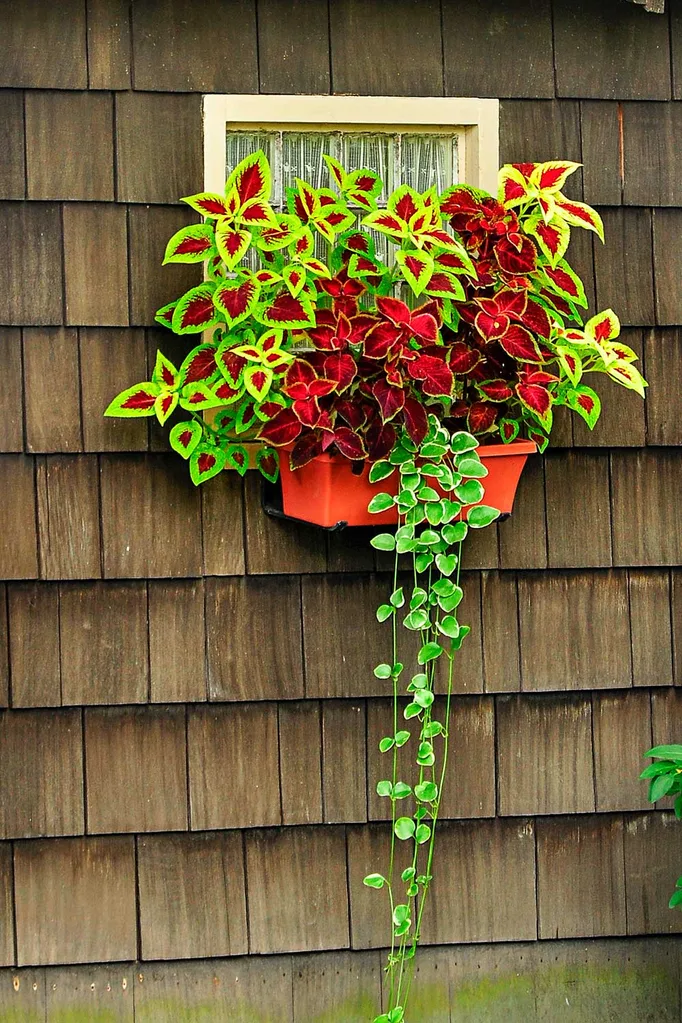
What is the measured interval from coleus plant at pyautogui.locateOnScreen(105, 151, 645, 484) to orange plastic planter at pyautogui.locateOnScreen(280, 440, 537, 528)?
0.04 m

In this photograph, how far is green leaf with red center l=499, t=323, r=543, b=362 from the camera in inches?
73.7

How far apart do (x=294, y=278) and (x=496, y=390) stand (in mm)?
409

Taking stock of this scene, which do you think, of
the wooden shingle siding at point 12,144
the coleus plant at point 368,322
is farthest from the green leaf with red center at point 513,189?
the wooden shingle siding at point 12,144

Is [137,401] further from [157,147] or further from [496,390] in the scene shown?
[496,390]

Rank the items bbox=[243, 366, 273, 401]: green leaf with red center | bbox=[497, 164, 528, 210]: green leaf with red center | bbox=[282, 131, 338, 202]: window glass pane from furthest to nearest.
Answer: bbox=[282, 131, 338, 202]: window glass pane < bbox=[497, 164, 528, 210]: green leaf with red center < bbox=[243, 366, 273, 401]: green leaf with red center

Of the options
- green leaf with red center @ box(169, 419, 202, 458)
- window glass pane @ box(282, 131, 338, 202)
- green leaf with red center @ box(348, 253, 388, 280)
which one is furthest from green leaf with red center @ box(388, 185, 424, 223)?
green leaf with red center @ box(169, 419, 202, 458)

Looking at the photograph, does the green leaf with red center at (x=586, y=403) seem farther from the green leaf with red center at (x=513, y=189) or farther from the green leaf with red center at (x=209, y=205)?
the green leaf with red center at (x=209, y=205)

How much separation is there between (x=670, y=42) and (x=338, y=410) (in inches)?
42.1

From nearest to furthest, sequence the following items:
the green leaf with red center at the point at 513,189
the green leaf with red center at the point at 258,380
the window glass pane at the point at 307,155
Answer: the green leaf with red center at the point at 258,380 < the green leaf with red center at the point at 513,189 < the window glass pane at the point at 307,155

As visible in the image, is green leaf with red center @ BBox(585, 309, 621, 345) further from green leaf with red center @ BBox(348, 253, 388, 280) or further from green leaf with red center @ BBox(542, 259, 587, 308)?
green leaf with red center @ BBox(348, 253, 388, 280)

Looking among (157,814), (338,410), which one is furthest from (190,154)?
(157,814)

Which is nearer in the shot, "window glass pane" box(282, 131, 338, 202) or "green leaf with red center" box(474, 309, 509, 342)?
"green leaf with red center" box(474, 309, 509, 342)

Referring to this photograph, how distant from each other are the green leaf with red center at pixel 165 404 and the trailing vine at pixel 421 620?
37 centimetres

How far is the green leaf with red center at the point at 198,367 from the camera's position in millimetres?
1907
